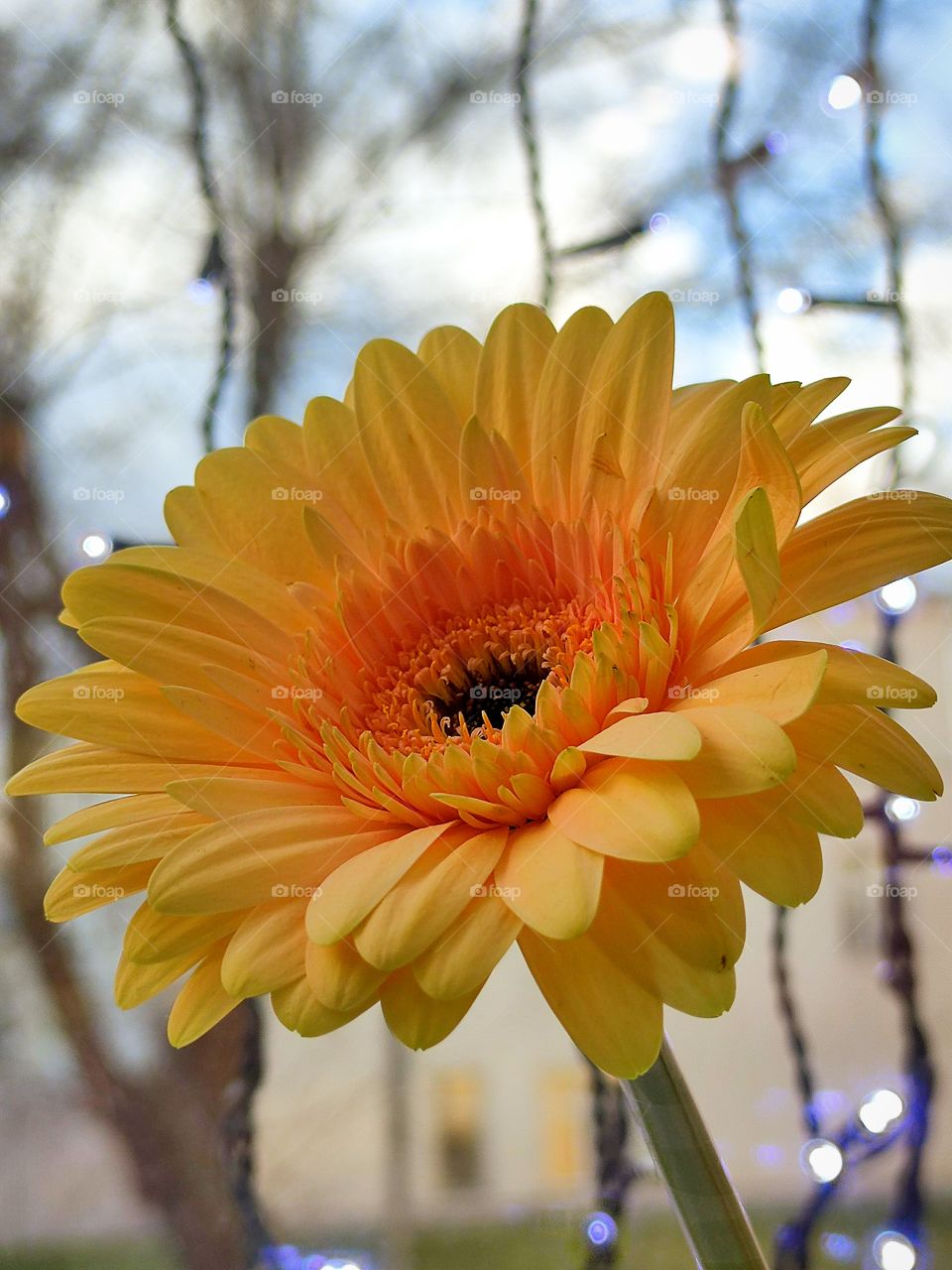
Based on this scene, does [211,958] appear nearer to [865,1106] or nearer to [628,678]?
[628,678]

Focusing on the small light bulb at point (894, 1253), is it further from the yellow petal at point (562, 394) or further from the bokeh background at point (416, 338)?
the yellow petal at point (562, 394)

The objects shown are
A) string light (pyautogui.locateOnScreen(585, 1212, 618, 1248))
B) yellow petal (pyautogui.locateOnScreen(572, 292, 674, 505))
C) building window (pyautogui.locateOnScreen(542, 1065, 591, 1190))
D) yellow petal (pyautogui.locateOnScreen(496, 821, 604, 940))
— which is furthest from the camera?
building window (pyautogui.locateOnScreen(542, 1065, 591, 1190))

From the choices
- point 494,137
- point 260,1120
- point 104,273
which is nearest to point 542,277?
point 494,137

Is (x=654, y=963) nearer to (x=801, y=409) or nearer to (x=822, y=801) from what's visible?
(x=822, y=801)

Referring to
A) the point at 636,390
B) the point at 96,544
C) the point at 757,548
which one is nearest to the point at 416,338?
the point at 96,544

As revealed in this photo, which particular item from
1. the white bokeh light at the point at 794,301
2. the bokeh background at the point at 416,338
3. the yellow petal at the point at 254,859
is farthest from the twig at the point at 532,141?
the yellow petal at the point at 254,859

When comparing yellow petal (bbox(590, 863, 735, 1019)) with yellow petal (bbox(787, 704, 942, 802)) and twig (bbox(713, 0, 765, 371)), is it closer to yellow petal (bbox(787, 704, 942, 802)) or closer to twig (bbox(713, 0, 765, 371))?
yellow petal (bbox(787, 704, 942, 802))

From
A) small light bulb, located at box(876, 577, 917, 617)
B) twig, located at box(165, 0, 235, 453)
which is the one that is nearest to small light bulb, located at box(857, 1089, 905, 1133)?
small light bulb, located at box(876, 577, 917, 617)
